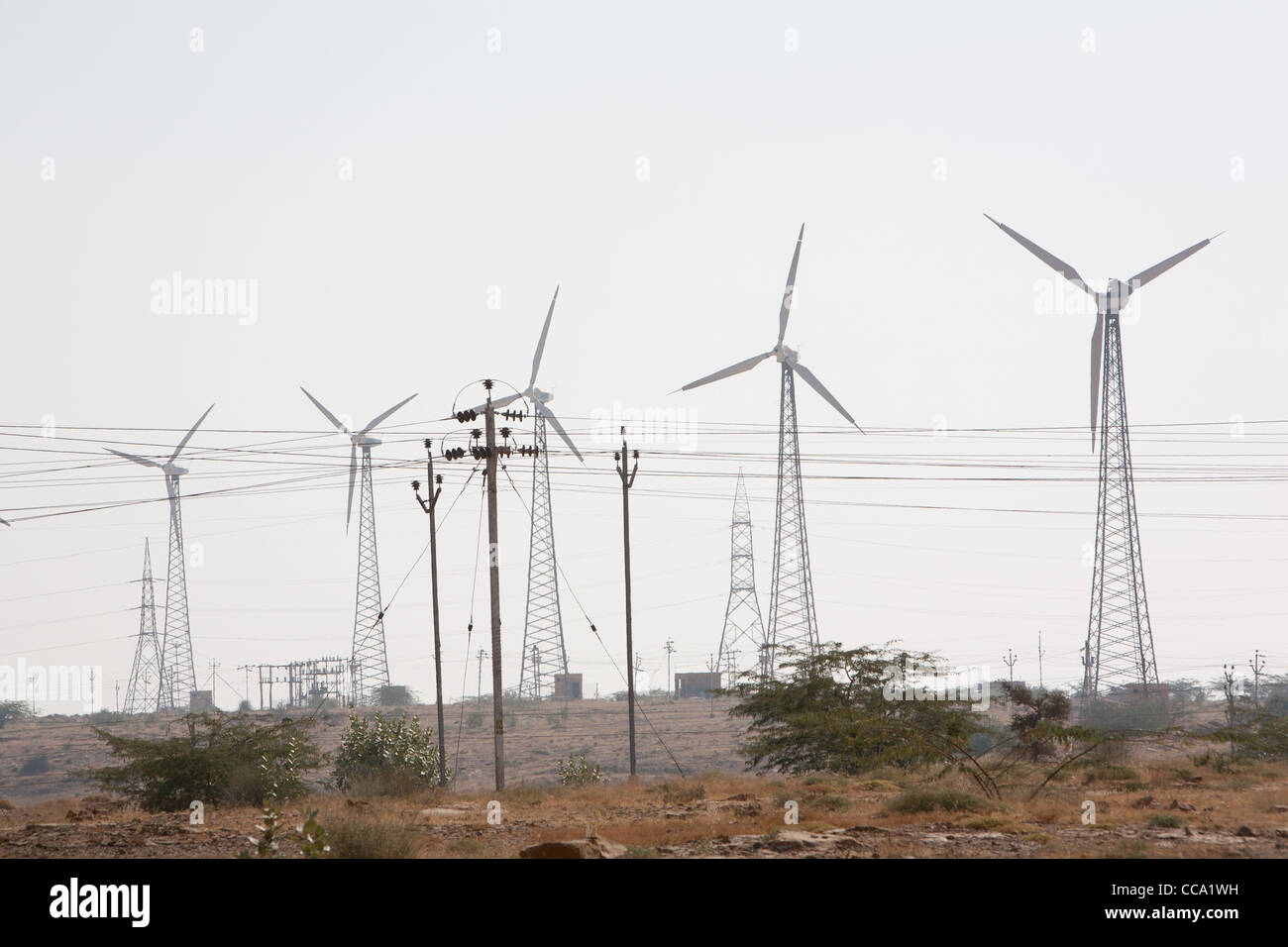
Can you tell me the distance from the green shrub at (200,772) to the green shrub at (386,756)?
10.7ft

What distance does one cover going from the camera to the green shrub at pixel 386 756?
151 ft

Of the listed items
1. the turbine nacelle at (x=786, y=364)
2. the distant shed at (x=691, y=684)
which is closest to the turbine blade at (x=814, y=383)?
the turbine nacelle at (x=786, y=364)

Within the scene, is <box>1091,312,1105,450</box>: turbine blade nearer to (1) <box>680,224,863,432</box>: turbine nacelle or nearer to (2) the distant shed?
(1) <box>680,224,863,432</box>: turbine nacelle

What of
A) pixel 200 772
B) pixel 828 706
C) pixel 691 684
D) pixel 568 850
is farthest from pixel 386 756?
pixel 691 684

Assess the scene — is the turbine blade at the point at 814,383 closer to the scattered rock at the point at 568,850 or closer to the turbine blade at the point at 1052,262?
the turbine blade at the point at 1052,262

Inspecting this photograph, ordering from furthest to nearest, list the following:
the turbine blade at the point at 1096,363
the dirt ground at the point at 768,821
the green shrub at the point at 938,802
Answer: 1. the turbine blade at the point at 1096,363
2. the green shrub at the point at 938,802
3. the dirt ground at the point at 768,821

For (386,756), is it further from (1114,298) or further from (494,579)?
(1114,298)

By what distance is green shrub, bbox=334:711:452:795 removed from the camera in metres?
46.0

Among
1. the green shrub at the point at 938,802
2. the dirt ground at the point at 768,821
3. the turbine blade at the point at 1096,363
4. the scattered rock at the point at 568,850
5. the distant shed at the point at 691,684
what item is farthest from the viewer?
the distant shed at the point at 691,684

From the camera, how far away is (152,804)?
40531 mm

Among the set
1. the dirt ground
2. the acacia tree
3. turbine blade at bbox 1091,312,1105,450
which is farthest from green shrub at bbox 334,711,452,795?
turbine blade at bbox 1091,312,1105,450
